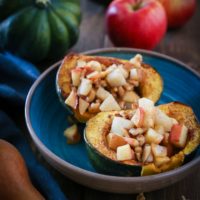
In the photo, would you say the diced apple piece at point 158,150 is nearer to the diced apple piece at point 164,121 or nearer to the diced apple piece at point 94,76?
the diced apple piece at point 164,121

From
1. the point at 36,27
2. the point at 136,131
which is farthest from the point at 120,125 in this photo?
the point at 36,27

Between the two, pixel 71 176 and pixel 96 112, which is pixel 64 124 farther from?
pixel 71 176

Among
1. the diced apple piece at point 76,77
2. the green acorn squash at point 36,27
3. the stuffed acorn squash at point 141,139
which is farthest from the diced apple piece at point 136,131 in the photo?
the green acorn squash at point 36,27

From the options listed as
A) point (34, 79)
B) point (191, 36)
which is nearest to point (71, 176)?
point (34, 79)

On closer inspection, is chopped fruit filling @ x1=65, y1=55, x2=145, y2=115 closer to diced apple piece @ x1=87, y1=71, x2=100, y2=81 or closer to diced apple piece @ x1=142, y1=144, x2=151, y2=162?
diced apple piece @ x1=87, y1=71, x2=100, y2=81

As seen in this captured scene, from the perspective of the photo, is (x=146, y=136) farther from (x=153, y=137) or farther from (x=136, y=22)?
(x=136, y=22)

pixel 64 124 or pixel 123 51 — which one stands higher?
pixel 123 51
